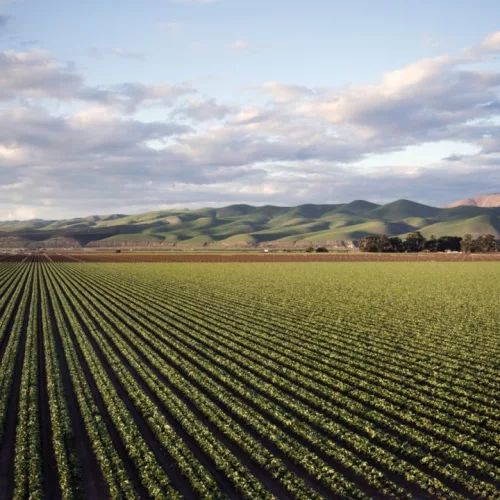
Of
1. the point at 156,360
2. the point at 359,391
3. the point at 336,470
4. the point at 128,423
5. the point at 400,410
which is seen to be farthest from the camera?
the point at 156,360

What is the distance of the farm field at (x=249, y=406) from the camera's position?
1362 centimetres

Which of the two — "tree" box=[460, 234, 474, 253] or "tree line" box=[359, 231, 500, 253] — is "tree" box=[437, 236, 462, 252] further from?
"tree" box=[460, 234, 474, 253]

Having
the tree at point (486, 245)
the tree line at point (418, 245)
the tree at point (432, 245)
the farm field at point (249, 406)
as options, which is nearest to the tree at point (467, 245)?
the tree line at point (418, 245)

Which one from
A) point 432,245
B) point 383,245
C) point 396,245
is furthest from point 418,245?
point 383,245

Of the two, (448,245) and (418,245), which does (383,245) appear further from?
(448,245)

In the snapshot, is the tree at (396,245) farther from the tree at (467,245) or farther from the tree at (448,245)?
the tree at (467,245)

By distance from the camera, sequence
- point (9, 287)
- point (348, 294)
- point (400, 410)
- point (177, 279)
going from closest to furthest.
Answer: point (400, 410)
point (348, 294)
point (9, 287)
point (177, 279)

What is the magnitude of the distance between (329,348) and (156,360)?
1044 cm

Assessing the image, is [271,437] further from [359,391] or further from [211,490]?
[359,391]

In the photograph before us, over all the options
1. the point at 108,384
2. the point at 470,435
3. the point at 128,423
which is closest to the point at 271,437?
the point at 128,423

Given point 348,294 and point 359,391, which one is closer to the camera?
point 359,391

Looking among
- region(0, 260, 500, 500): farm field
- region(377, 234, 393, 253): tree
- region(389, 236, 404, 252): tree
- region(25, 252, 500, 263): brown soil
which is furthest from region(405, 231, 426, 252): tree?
region(0, 260, 500, 500): farm field

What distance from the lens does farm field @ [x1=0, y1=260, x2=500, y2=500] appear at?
13617mm

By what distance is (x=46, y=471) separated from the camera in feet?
46.9
